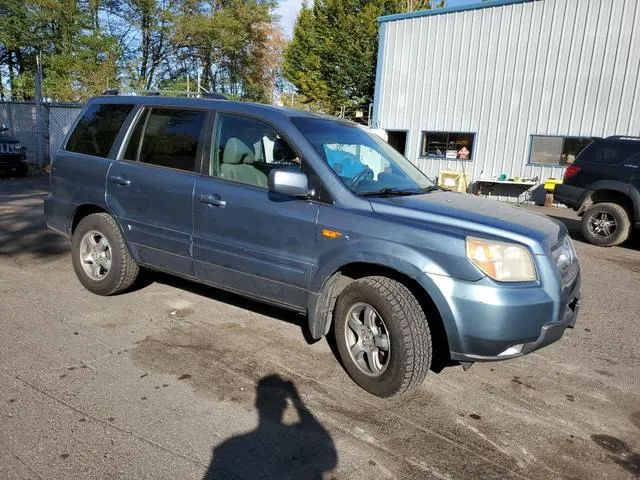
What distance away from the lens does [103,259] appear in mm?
4816

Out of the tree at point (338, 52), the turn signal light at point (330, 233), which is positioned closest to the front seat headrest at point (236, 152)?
the turn signal light at point (330, 233)

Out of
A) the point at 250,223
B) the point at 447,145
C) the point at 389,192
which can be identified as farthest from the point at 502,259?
the point at 447,145

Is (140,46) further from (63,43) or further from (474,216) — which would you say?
(474,216)

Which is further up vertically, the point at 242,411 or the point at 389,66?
the point at 389,66

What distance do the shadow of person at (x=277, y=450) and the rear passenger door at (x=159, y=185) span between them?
167cm

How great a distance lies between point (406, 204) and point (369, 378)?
1.16 meters

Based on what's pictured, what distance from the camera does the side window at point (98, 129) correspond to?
472 centimetres

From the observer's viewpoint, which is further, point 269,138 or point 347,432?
point 269,138

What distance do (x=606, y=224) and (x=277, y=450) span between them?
8.32 meters

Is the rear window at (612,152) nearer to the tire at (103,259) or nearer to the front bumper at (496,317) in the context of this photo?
the front bumper at (496,317)

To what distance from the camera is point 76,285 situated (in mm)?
5180

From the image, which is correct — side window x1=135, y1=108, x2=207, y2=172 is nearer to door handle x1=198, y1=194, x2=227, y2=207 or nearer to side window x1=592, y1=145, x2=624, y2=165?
door handle x1=198, y1=194, x2=227, y2=207

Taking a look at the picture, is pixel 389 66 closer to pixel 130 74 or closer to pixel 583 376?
pixel 583 376

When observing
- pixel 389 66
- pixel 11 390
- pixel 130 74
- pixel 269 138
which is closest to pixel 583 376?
pixel 269 138
